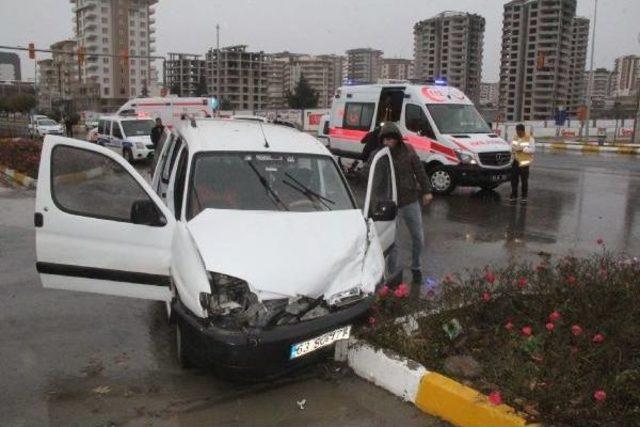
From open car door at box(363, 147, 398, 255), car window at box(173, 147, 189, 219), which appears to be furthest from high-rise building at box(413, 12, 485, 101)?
car window at box(173, 147, 189, 219)

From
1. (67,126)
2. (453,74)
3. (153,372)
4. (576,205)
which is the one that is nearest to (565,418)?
(153,372)

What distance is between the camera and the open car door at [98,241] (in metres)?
4.90

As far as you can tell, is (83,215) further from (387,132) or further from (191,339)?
(387,132)

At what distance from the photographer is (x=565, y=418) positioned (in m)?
3.45

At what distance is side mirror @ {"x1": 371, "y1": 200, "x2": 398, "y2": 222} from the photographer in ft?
18.2

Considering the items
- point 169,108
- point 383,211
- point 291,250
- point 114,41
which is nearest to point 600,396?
point 291,250

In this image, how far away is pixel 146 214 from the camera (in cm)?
482

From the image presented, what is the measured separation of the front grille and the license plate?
960 centimetres

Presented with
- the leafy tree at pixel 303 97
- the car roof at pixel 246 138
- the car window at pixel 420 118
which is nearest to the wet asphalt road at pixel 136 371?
the car roof at pixel 246 138

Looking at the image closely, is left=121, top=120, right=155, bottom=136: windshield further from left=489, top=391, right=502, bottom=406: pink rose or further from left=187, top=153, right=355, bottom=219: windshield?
left=489, top=391, right=502, bottom=406: pink rose

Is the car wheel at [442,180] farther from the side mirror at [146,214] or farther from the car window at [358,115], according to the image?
the side mirror at [146,214]

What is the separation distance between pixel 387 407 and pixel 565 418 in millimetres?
1132

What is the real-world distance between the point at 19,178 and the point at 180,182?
39.2ft

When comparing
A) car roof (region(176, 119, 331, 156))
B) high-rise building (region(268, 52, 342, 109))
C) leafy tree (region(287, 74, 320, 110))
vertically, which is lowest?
car roof (region(176, 119, 331, 156))
